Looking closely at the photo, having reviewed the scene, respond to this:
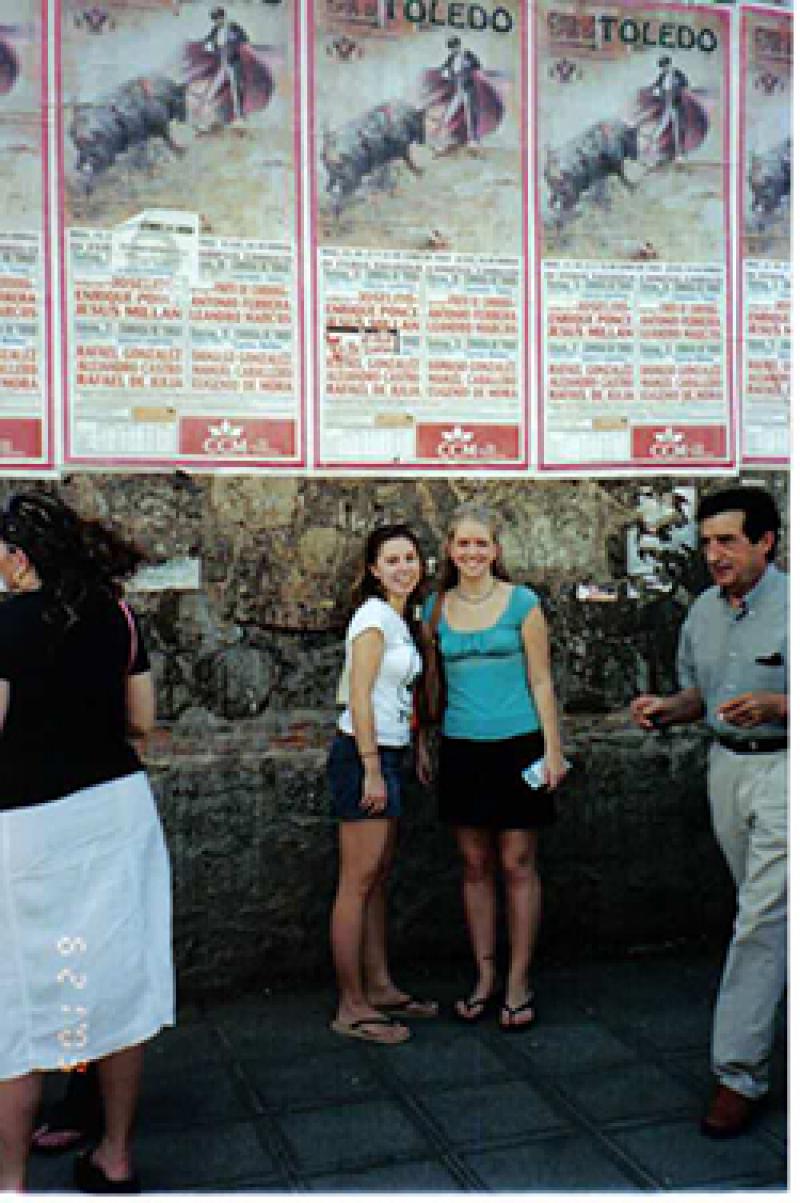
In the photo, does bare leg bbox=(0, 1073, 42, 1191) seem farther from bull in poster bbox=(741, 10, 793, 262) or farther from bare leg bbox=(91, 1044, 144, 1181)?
bull in poster bbox=(741, 10, 793, 262)

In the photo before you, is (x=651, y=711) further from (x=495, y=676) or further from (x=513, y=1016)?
(x=513, y=1016)

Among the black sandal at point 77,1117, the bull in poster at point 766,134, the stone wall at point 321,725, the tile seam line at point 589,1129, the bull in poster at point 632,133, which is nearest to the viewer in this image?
the tile seam line at point 589,1129

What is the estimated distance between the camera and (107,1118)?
3113mm

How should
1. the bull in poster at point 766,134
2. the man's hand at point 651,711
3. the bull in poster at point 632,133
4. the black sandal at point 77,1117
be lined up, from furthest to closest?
the bull in poster at point 766,134 < the bull in poster at point 632,133 < the man's hand at point 651,711 < the black sandal at point 77,1117

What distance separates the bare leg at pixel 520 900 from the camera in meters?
4.32

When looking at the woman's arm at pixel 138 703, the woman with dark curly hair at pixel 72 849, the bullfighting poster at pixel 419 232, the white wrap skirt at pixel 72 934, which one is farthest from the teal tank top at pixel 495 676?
the white wrap skirt at pixel 72 934

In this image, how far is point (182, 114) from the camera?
4.41 metres

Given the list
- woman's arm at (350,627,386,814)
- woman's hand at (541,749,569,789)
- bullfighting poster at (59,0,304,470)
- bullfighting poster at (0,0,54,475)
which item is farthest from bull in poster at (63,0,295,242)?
woman's hand at (541,749,569,789)

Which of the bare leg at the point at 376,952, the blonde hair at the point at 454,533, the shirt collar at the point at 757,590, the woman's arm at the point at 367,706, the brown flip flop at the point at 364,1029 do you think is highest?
the blonde hair at the point at 454,533

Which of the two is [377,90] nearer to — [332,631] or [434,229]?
[434,229]

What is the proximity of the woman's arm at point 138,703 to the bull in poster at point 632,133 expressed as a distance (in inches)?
100

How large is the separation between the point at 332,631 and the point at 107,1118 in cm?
205

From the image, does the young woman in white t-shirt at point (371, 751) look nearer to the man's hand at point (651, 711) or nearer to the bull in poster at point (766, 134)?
the man's hand at point (651, 711)

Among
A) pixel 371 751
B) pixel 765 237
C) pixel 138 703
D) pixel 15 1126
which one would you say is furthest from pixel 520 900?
pixel 765 237
